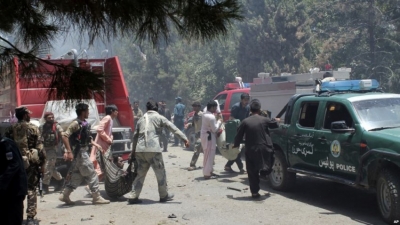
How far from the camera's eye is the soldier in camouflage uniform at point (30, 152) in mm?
8023

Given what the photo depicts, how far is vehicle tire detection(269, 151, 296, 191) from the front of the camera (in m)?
10.5

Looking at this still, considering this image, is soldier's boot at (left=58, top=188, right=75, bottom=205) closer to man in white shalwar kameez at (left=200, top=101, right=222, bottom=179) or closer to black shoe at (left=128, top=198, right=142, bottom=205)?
black shoe at (left=128, top=198, right=142, bottom=205)

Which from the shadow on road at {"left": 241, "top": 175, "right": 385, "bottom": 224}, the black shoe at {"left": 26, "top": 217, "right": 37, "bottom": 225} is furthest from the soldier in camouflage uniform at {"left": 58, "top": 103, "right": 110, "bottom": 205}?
the shadow on road at {"left": 241, "top": 175, "right": 385, "bottom": 224}

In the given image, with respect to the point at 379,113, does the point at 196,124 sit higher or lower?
lower

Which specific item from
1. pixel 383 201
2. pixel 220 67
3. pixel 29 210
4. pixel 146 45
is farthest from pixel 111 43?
pixel 220 67

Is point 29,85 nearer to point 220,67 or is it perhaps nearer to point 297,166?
point 297,166

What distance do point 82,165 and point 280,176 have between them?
11.6 ft

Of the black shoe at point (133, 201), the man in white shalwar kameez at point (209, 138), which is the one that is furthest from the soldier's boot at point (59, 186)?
the man in white shalwar kameez at point (209, 138)

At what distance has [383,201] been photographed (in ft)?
26.0

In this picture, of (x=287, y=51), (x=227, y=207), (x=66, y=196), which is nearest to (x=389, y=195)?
(x=227, y=207)

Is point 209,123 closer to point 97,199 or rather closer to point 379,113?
point 97,199

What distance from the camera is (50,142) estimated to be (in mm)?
10883

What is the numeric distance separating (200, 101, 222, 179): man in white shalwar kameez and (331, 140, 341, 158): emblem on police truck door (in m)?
3.87

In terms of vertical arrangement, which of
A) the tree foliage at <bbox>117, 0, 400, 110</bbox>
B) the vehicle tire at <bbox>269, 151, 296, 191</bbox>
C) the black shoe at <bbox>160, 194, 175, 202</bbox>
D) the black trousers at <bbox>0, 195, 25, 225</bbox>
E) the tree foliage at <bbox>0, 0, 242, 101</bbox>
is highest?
the tree foliage at <bbox>117, 0, 400, 110</bbox>
